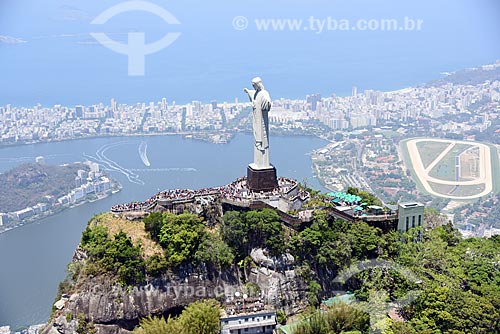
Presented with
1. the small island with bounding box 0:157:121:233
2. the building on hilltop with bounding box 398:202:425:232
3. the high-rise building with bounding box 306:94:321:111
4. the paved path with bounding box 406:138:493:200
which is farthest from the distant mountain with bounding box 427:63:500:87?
the building on hilltop with bounding box 398:202:425:232

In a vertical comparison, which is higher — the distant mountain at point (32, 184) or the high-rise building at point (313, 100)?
the high-rise building at point (313, 100)

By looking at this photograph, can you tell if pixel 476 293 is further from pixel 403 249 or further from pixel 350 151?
pixel 350 151

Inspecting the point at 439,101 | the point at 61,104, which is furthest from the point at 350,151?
the point at 61,104

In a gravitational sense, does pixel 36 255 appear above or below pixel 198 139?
below

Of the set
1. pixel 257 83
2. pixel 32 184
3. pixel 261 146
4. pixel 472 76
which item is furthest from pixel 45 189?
pixel 472 76

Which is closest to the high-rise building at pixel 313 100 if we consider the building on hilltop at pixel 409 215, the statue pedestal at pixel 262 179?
the statue pedestal at pixel 262 179

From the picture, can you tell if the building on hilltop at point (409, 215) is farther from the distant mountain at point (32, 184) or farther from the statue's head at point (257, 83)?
the distant mountain at point (32, 184)

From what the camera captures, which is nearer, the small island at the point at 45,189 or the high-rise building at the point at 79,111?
the small island at the point at 45,189
